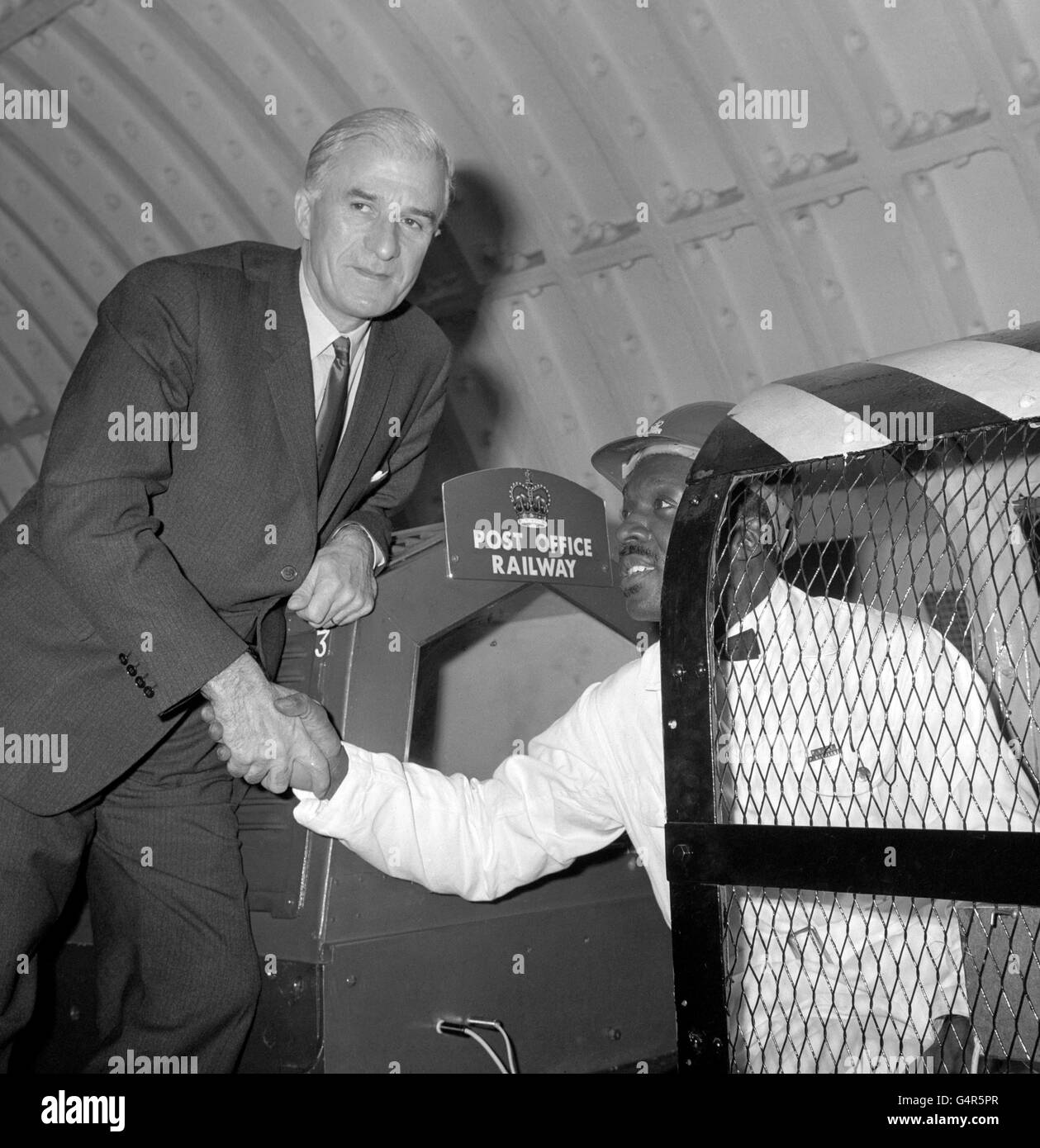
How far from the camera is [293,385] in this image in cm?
254

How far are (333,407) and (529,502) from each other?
Result: 578 mm

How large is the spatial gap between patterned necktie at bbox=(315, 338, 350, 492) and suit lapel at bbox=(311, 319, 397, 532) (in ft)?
0.07

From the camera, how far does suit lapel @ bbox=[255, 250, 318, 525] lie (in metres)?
2.54

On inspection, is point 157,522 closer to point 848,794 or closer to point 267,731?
point 267,731

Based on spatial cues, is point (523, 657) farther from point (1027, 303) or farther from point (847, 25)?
point (847, 25)

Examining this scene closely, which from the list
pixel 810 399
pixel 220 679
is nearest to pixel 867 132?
pixel 810 399

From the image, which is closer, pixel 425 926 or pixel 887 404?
pixel 887 404

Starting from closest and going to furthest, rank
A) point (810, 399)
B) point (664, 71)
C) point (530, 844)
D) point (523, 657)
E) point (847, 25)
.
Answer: point (810, 399), point (530, 844), point (523, 657), point (847, 25), point (664, 71)

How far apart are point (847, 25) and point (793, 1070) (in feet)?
9.71

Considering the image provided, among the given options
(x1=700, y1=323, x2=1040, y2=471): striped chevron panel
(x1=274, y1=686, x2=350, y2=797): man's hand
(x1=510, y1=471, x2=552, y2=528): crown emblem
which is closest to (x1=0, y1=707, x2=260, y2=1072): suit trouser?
(x1=274, y1=686, x2=350, y2=797): man's hand

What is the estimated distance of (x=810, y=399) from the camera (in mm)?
2008

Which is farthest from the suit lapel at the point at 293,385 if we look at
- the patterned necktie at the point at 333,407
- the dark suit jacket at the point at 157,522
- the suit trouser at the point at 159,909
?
the suit trouser at the point at 159,909

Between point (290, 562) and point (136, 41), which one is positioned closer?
point (290, 562)

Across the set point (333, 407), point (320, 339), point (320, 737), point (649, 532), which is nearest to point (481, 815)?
point (320, 737)
